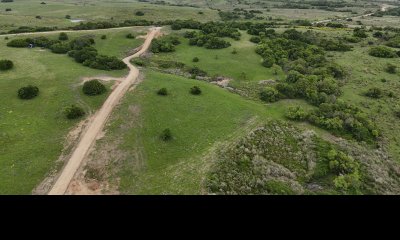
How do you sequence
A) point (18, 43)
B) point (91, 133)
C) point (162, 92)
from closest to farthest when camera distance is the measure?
point (91, 133) → point (162, 92) → point (18, 43)

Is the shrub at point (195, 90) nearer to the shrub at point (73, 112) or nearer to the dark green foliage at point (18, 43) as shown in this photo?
the shrub at point (73, 112)

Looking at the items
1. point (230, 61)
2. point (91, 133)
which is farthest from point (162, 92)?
point (230, 61)

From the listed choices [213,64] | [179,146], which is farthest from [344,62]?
[179,146]

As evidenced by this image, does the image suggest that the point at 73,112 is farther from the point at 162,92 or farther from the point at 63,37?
the point at 63,37

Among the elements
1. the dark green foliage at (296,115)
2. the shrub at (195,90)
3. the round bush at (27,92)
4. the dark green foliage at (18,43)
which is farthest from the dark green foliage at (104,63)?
the dark green foliage at (296,115)

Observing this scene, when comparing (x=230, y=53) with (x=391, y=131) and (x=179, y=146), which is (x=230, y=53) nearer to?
(x=391, y=131)

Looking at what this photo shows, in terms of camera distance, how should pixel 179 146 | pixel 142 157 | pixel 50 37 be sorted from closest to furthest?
pixel 142 157 → pixel 179 146 → pixel 50 37
